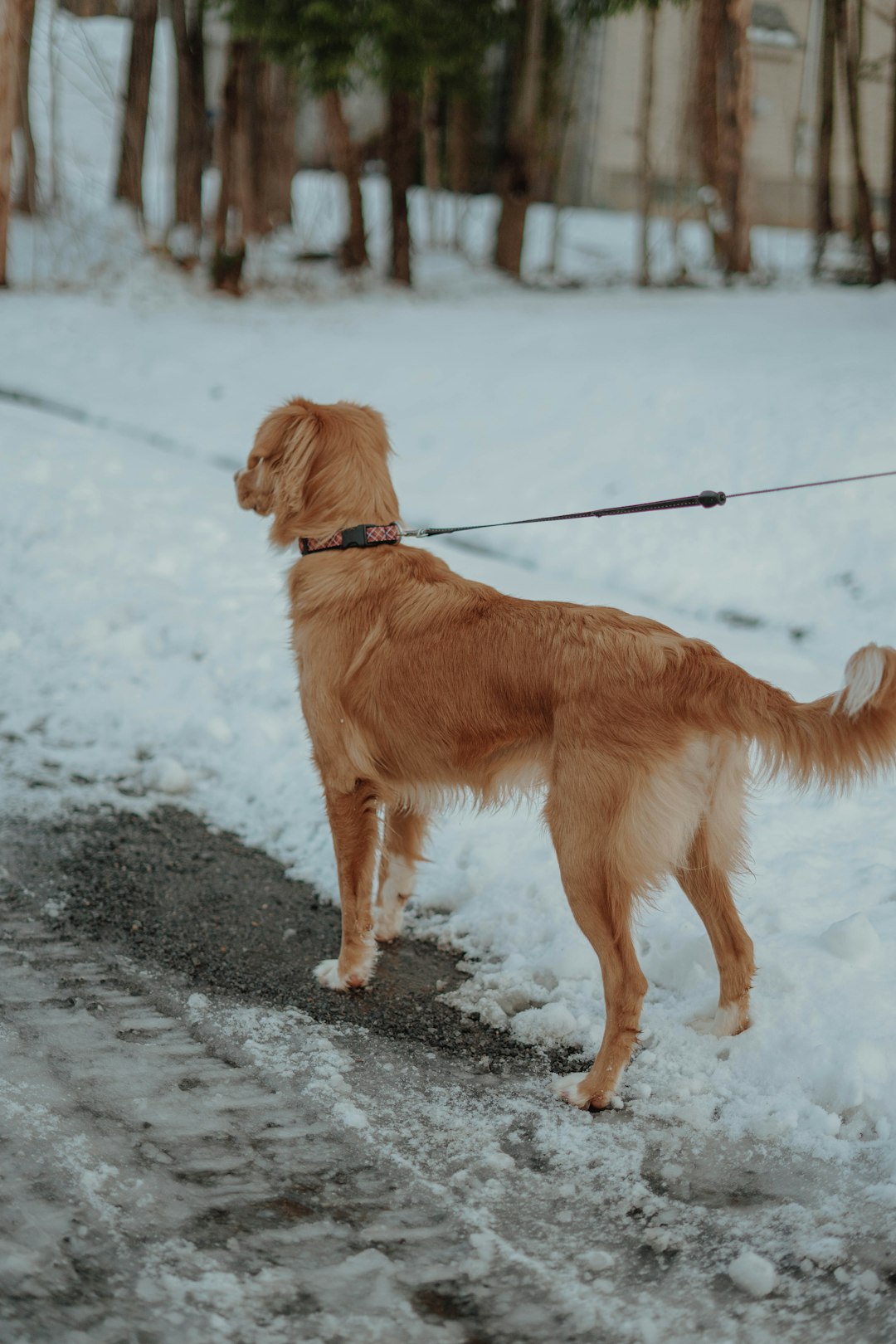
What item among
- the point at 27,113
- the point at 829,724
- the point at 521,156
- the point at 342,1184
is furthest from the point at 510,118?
the point at 342,1184

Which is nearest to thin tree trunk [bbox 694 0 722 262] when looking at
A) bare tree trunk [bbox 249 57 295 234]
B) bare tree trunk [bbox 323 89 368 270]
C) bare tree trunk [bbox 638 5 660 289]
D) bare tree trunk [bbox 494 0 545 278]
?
bare tree trunk [bbox 638 5 660 289]

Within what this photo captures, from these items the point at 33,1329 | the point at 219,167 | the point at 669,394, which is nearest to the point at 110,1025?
the point at 33,1329

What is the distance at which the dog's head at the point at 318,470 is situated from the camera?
3.96 meters

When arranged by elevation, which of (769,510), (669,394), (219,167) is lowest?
(769,510)

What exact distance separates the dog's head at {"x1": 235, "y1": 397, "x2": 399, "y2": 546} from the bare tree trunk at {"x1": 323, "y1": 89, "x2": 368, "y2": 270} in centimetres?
1225

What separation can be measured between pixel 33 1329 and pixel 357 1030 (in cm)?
146

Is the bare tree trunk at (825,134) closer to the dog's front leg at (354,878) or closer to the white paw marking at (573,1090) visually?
the dog's front leg at (354,878)

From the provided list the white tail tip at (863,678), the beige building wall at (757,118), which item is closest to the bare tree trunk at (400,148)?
the beige building wall at (757,118)

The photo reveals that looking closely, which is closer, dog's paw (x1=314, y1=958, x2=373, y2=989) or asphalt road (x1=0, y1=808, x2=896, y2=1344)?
asphalt road (x1=0, y1=808, x2=896, y2=1344)

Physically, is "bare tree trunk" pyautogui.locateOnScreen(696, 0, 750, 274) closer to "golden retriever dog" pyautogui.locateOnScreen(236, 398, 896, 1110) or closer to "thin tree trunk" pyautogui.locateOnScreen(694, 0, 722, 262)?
"thin tree trunk" pyautogui.locateOnScreen(694, 0, 722, 262)

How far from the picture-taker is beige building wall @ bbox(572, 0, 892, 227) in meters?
24.0

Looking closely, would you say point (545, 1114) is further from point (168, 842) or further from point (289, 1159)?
point (168, 842)

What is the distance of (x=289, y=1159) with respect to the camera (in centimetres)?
292

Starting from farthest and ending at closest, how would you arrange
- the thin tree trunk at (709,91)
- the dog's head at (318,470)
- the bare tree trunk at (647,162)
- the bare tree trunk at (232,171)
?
the bare tree trunk at (647,162) < the bare tree trunk at (232,171) < the thin tree trunk at (709,91) < the dog's head at (318,470)
